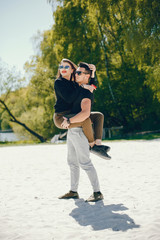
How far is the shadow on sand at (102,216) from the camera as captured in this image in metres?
3.32

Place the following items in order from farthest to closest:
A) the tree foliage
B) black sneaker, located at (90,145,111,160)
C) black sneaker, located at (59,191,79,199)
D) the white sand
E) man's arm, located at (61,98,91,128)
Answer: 1. the tree foliage
2. black sneaker, located at (59,191,79,199)
3. black sneaker, located at (90,145,111,160)
4. man's arm, located at (61,98,91,128)
5. the white sand

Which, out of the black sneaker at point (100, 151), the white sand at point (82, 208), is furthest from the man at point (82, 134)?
the white sand at point (82, 208)

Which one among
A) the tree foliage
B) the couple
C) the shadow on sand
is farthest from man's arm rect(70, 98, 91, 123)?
the tree foliage

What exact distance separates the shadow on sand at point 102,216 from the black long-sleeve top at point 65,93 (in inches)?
59.9

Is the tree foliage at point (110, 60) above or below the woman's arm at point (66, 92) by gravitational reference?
above

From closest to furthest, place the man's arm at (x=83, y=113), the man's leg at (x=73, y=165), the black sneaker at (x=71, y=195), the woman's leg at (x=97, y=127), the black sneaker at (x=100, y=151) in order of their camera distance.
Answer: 1. the man's arm at (x=83, y=113)
2. the black sneaker at (x=100, y=151)
3. the woman's leg at (x=97, y=127)
4. the man's leg at (x=73, y=165)
5. the black sneaker at (x=71, y=195)

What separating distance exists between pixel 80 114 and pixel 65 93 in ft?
1.29

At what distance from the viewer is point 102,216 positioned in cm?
372

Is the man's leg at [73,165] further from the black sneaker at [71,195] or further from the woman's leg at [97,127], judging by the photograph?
the woman's leg at [97,127]

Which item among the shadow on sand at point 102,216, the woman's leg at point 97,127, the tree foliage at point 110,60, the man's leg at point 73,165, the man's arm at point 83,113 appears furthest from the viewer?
the tree foliage at point 110,60

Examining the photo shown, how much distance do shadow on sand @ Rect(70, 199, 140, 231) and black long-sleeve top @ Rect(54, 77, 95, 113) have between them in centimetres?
152

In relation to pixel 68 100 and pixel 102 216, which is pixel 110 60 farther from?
pixel 102 216

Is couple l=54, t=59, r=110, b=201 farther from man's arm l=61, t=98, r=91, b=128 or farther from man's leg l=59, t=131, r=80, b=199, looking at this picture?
man's leg l=59, t=131, r=80, b=199

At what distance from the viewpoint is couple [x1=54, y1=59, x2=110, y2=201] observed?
413 cm
